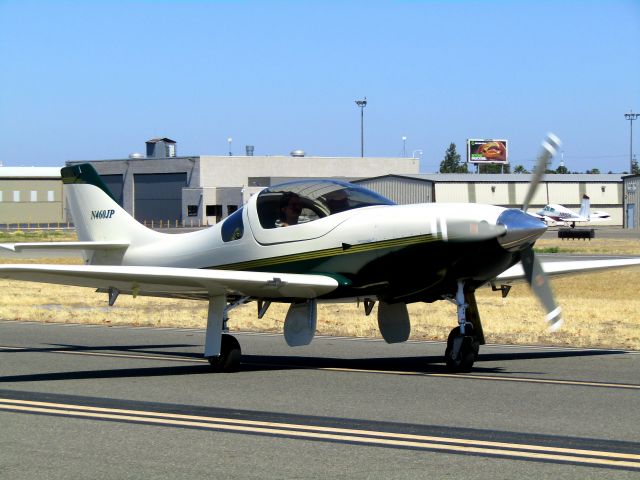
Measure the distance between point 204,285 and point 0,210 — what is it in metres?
112

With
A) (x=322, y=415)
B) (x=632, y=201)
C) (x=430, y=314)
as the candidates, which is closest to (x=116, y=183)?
(x=632, y=201)

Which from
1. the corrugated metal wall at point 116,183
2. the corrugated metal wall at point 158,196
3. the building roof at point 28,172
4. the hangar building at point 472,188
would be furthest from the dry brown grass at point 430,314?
the building roof at point 28,172

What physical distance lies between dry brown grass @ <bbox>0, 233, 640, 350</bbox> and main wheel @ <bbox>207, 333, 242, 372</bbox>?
17.1 ft

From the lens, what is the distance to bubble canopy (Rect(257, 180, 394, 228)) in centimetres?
1341

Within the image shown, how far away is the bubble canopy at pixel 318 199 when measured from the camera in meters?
13.4

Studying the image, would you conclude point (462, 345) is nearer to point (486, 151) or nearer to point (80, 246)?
point (80, 246)

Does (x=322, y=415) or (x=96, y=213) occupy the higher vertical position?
(x=96, y=213)

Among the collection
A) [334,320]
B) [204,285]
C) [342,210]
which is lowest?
[334,320]

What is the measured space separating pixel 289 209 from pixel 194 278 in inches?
65.7

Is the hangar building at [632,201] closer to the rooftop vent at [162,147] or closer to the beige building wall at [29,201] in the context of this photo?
A: the rooftop vent at [162,147]

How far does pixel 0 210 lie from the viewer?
391 feet

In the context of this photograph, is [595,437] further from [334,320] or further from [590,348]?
[334,320]

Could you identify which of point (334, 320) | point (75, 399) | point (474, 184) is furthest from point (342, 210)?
point (474, 184)

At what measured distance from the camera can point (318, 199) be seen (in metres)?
13.5
